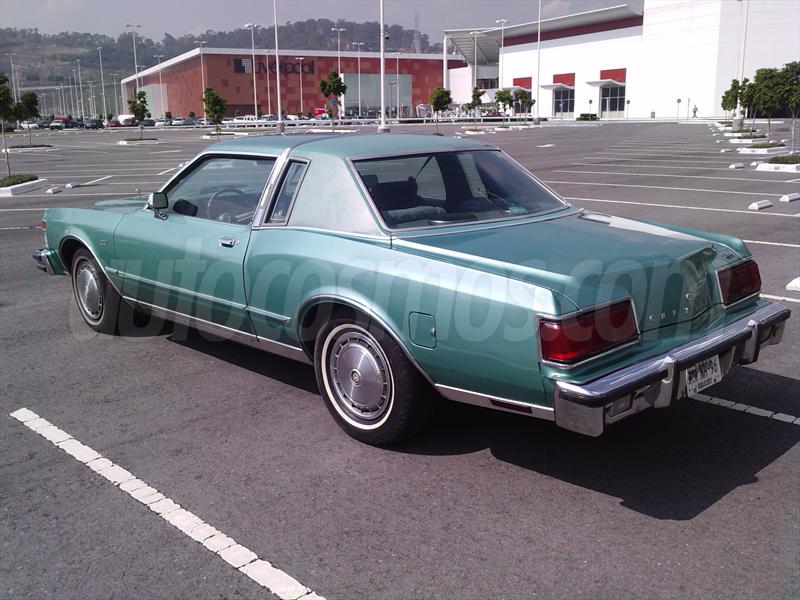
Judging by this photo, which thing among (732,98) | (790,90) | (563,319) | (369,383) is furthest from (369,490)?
(732,98)

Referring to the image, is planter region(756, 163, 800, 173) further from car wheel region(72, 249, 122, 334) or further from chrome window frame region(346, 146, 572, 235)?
car wheel region(72, 249, 122, 334)

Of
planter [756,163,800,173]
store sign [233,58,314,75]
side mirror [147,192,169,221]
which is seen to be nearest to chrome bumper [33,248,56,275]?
side mirror [147,192,169,221]

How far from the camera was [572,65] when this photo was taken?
96.1 meters

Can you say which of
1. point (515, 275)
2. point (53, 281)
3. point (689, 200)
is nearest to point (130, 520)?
point (515, 275)

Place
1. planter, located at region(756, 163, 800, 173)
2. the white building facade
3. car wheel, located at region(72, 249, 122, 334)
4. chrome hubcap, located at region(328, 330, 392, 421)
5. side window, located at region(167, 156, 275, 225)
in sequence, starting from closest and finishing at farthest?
1. chrome hubcap, located at region(328, 330, 392, 421)
2. side window, located at region(167, 156, 275, 225)
3. car wheel, located at region(72, 249, 122, 334)
4. planter, located at region(756, 163, 800, 173)
5. the white building facade

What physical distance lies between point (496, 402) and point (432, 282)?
636 millimetres

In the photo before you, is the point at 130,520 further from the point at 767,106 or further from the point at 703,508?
the point at 767,106

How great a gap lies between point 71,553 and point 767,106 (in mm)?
31658

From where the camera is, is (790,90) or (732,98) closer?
(790,90)

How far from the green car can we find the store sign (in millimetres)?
105990

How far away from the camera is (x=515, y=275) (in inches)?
138

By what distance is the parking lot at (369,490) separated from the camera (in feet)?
9.96

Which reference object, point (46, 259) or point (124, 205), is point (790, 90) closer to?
point (124, 205)

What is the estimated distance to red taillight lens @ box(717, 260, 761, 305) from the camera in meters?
4.10
